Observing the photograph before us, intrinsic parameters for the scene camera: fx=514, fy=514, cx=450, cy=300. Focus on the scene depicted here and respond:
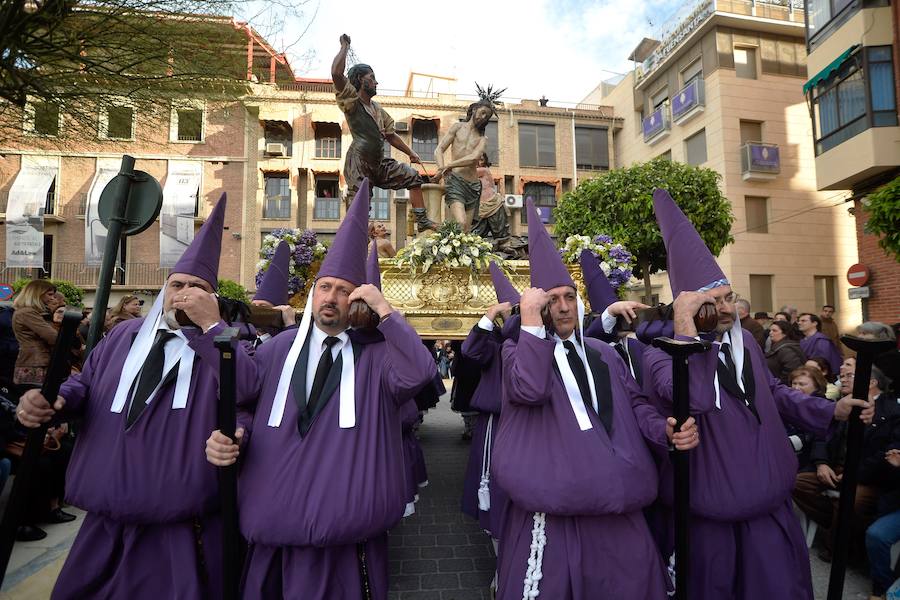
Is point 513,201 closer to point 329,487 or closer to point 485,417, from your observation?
point 485,417

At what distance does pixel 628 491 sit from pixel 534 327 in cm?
77

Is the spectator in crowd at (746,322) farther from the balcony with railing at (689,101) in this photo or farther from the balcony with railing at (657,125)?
the balcony with railing at (657,125)

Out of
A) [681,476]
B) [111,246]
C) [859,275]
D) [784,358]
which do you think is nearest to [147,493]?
[111,246]

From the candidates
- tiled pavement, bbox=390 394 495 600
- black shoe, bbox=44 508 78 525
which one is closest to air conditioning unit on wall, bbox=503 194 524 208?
tiled pavement, bbox=390 394 495 600

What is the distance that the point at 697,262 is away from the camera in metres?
2.60

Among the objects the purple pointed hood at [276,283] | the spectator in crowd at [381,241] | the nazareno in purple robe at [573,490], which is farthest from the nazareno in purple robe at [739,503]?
the spectator in crowd at [381,241]

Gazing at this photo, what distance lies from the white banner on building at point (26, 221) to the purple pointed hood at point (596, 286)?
22.7 meters

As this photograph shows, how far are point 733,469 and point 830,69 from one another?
14988 millimetres

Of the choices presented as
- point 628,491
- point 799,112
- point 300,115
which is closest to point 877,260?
point 799,112

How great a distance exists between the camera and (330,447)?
7.05 feet

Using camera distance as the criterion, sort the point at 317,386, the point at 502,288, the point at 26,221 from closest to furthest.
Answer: the point at 317,386
the point at 502,288
the point at 26,221

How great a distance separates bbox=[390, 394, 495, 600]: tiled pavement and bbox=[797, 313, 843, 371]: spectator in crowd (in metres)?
4.65

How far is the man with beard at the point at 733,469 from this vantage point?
7.39ft

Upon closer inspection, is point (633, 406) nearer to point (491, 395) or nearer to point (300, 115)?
point (491, 395)
